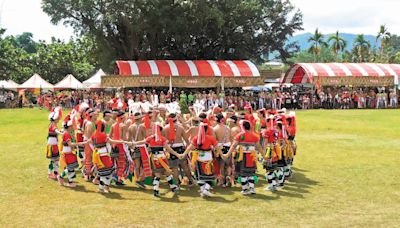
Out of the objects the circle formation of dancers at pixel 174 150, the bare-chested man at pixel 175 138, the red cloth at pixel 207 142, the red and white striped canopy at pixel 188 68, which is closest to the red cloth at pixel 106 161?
the circle formation of dancers at pixel 174 150

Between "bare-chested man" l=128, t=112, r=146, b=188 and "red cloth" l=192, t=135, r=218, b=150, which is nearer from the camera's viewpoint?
"red cloth" l=192, t=135, r=218, b=150

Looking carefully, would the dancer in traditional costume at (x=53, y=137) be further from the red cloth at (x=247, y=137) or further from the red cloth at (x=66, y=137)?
the red cloth at (x=247, y=137)

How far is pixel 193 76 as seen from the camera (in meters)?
36.3

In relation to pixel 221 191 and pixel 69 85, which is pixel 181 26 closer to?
pixel 69 85

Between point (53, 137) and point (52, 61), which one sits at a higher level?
point (52, 61)

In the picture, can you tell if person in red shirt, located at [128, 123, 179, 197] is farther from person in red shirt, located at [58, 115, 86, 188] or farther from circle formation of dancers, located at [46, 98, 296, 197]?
person in red shirt, located at [58, 115, 86, 188]

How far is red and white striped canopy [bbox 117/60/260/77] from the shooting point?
3556 centimetres

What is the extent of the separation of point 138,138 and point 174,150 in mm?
821

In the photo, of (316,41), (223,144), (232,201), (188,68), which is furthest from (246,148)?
(316,41)

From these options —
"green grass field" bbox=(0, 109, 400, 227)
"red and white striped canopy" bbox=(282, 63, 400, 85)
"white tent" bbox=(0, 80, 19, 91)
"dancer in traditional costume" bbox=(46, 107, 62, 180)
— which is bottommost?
"green grass field" bbox=(0, 109, 400, 227)

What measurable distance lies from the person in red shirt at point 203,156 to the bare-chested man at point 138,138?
3.74 ft

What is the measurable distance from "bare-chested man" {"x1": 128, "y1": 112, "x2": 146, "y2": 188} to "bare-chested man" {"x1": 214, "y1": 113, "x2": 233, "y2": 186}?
5.07 feet

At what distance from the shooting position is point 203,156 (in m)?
9.70

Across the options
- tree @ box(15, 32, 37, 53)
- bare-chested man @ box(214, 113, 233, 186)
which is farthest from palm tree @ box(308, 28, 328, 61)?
bare-chested man @ box(214, 113, 233, 186)
